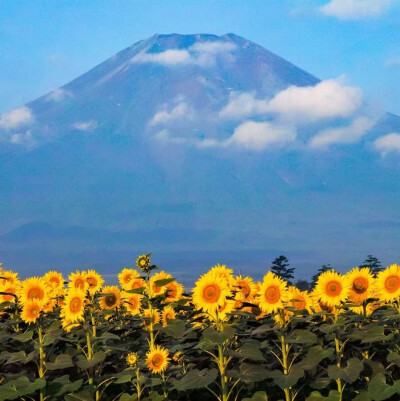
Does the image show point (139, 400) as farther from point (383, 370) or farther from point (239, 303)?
point (383, 370)

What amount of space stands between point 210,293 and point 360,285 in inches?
82.2

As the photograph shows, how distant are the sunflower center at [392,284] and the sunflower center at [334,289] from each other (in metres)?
0.66

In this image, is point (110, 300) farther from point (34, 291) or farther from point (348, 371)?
point (348, 371)

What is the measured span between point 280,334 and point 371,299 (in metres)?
1.50

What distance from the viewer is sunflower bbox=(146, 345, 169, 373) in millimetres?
7320

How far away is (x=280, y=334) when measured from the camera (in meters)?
7.09

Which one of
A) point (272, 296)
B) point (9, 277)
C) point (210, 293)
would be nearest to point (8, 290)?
point (9, 277)

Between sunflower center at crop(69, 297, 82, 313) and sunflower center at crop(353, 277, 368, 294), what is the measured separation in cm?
350

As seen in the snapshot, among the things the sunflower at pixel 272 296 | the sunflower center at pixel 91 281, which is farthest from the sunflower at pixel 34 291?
the sunflower at pixel 272 296

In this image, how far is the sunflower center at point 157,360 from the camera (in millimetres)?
7347

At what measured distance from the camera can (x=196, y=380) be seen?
659 centimetres

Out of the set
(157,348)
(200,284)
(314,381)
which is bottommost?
(314,381)

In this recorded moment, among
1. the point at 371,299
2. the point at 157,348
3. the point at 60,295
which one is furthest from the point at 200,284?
the point at 60,295

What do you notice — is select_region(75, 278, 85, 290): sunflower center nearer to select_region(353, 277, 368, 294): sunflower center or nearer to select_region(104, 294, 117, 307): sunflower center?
select_region(104, 294, 117, 307): sunflower center
